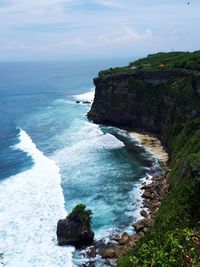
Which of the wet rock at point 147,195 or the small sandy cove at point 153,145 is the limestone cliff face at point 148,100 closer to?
the small sandy cove at point 153,145

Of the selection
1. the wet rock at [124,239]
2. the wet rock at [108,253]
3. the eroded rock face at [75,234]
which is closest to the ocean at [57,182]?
the eroded rock face at [75,234]

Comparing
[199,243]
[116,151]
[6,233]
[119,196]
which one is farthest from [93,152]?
[199,243]

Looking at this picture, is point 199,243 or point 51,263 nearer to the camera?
point 199,243

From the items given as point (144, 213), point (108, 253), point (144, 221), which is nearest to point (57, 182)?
point (144, 213)

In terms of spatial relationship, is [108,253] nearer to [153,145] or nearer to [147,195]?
[147,195]

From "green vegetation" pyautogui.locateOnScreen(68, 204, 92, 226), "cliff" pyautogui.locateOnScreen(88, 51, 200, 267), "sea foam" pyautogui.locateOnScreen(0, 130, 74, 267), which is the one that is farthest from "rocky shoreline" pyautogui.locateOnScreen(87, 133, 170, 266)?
"sea foam" pyautogui.locateOnScreen(0, 130, 74, 267)

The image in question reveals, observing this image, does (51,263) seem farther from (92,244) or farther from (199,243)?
(199,243)
